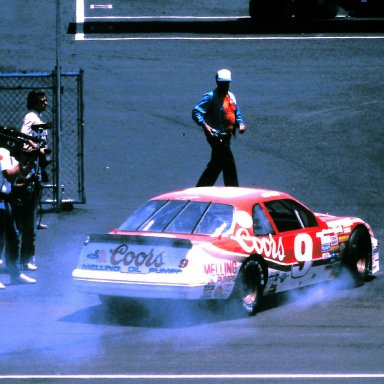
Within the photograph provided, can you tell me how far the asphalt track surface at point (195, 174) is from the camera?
12.1m

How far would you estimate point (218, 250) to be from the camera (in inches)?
553

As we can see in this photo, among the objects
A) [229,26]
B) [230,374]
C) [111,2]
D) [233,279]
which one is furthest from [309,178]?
[111,2]

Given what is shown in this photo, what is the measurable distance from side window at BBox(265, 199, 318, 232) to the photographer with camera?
280cm

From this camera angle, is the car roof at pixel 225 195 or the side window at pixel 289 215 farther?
the side window at pixel 289 215

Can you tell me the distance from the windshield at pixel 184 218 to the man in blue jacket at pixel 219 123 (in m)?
4.03

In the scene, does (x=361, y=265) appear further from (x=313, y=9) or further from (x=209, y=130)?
(x=313, y=9)

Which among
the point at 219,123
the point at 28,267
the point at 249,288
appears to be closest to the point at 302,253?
the point at 249,288

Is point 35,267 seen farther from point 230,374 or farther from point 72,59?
point 72,59

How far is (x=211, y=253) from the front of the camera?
45.7ft

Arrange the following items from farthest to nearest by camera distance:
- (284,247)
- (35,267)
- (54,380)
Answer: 1. (35,267)
2. (284,247)
3. (54,380)

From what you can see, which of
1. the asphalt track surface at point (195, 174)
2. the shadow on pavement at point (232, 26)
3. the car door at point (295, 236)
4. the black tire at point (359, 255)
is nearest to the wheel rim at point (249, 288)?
the asphalt track surface at point (195, 174)

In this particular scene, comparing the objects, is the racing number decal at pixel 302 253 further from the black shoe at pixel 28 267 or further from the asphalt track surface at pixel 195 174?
the black shoe at pixel 28 267

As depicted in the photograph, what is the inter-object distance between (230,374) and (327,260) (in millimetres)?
4662

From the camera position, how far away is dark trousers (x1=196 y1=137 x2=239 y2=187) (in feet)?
62.6
